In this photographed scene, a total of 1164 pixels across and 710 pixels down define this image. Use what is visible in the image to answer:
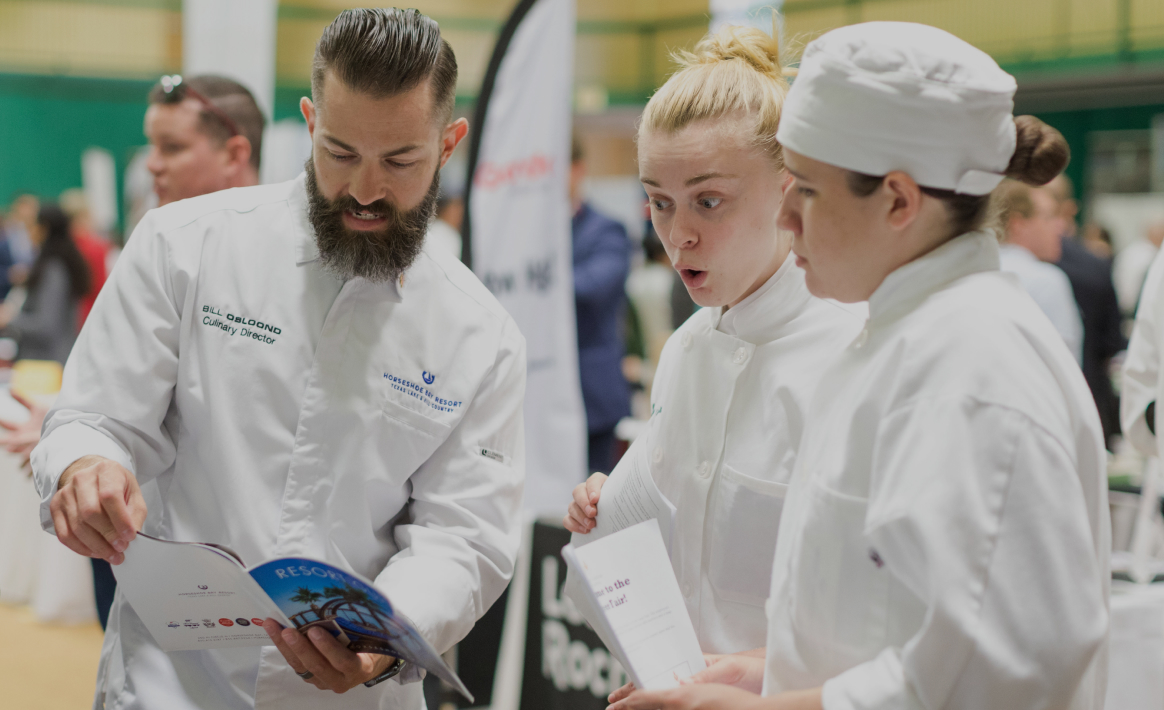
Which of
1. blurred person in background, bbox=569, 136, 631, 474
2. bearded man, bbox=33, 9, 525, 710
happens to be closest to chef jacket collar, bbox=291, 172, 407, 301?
bearded man, bbox=33, 9, 525, 710

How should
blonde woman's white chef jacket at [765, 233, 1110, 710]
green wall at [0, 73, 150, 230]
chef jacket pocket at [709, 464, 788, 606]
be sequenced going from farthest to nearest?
1. green wall at [0, 73, 150, 230]
2. chef jacket pocket at [709, 464, 788, 606]
3. blonde woman's white chef jacket at [765, 233, 1110, 710]

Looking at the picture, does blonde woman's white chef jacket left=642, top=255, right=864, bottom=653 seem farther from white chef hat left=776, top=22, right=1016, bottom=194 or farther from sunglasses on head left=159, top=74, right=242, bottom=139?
sunglasses on head left=159, top=74, right=242, bottom=139

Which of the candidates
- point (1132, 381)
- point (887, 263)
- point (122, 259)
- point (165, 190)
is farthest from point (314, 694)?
point (1132, 381)

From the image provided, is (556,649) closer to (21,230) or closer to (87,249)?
(87,249)

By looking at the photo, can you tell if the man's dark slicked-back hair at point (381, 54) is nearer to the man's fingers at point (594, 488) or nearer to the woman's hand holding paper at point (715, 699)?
the man's fingers at point (594, 488)

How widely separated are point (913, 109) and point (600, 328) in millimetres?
3253

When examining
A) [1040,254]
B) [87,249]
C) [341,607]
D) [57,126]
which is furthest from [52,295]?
[57,126]

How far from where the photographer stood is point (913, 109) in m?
0.97

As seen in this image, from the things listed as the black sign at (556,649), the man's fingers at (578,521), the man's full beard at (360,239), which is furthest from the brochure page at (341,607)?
the black sign at (556,649)

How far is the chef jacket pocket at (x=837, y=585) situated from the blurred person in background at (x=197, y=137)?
7.06 ft

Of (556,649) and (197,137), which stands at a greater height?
(197,137)

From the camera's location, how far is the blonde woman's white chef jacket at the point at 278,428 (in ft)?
4.74

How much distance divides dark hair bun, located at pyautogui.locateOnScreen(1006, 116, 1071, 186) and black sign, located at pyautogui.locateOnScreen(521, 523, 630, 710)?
6.14 feet

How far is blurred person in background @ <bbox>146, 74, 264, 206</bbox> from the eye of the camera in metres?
2.74
